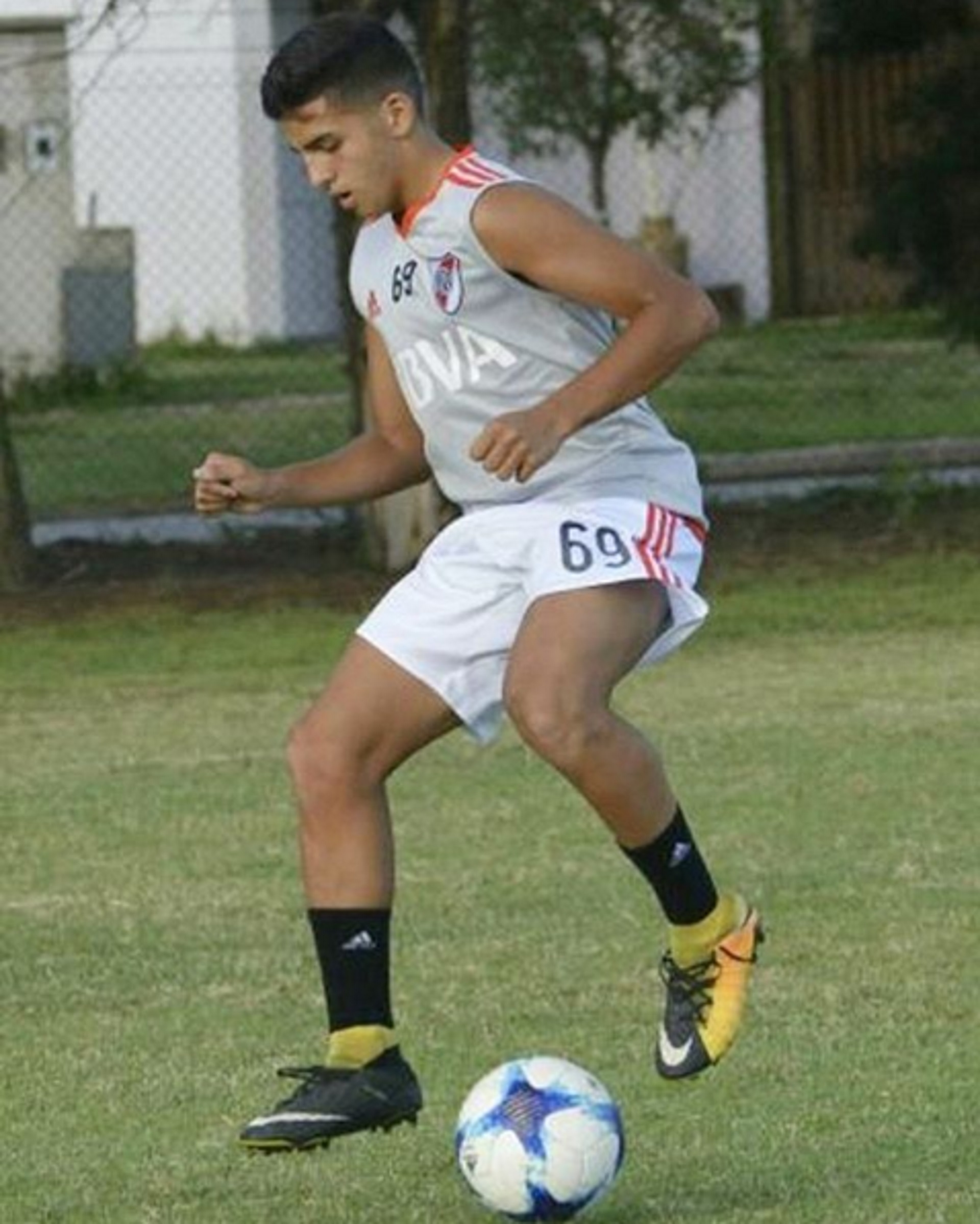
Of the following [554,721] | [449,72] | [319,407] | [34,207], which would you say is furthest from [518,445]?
[34,207]

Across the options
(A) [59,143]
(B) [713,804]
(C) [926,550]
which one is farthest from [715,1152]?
(A) [59,143]

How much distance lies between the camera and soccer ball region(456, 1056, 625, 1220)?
584 cm

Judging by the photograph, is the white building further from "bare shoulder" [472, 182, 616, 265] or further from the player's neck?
"bare shoulder" [472, 182, 616, 265]

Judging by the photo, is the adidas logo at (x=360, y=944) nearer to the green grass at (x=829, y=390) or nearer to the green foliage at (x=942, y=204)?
the green foliage at (x=942, y=204)

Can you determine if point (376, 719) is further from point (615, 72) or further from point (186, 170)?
point (186, 170)

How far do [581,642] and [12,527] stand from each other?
1065 cm

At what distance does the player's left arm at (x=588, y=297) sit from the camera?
20.5ft

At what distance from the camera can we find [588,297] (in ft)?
20.9

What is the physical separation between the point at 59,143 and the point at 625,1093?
23.8 meters

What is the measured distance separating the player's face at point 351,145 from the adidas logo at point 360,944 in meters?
1.27

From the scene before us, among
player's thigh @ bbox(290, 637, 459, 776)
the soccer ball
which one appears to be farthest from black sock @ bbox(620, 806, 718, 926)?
the soccer ball

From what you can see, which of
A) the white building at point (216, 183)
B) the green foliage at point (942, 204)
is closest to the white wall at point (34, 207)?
the white building at point (216, 183)

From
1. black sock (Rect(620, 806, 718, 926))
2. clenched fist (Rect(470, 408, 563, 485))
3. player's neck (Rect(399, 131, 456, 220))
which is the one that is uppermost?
player's neck (Rect(399, 131, 456, 220))

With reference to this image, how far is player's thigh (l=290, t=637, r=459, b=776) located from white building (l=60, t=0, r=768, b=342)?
24227 mm
